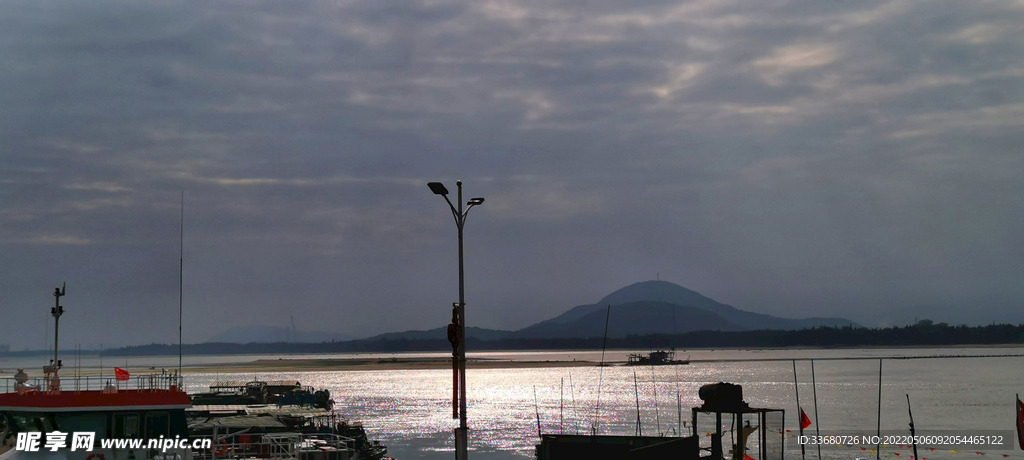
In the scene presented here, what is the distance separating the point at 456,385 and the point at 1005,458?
62.4m

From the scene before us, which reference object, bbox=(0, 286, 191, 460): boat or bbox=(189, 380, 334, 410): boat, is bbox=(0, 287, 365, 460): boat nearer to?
bbox=(0, 286, 191, 460): boat

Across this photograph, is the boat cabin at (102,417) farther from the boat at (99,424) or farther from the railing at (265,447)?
the railing at (265,447)

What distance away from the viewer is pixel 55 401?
30031 millimetres

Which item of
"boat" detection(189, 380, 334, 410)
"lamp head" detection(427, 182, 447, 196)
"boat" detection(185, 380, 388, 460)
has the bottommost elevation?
"boat" detection(189, 380, 334, 410)

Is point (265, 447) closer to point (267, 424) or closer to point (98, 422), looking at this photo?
point (267, 424)

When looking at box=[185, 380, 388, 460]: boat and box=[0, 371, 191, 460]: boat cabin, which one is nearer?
box=[0, 371, 191, 460]: boat cabin

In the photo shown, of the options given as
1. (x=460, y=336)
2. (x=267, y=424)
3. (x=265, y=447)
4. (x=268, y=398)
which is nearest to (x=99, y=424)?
(x=460, y=336)

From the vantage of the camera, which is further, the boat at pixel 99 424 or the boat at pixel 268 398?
the boat at pixel 268 398

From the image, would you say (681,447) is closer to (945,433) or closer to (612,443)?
(612,443)

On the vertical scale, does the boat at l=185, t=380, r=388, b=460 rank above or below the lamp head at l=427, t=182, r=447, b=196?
below

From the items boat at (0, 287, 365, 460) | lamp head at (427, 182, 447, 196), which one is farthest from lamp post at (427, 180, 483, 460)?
boat at (0, 287, 365, 460)

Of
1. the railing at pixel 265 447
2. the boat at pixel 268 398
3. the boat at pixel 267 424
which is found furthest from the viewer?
the boat at pixel 268 398

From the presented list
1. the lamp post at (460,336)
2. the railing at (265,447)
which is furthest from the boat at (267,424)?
the lamp post at (460,336)

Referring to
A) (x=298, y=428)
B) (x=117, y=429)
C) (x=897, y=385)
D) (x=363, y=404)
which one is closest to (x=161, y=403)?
(x=117, y=429)
